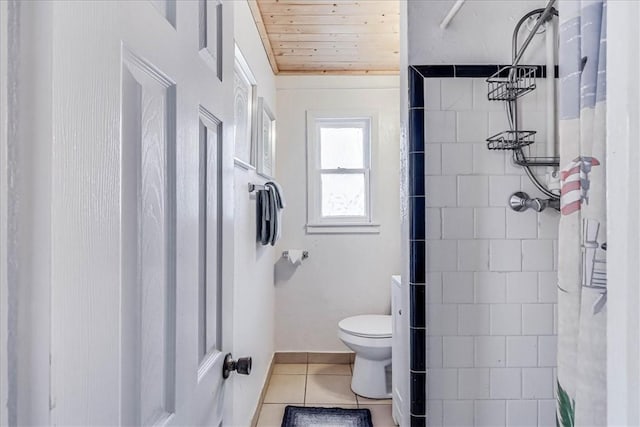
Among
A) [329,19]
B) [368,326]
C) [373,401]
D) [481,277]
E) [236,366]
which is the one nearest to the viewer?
[236,366]

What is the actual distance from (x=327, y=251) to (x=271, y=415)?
1262 millimetres

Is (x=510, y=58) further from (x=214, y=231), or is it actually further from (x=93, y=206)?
(x=93, y=206)

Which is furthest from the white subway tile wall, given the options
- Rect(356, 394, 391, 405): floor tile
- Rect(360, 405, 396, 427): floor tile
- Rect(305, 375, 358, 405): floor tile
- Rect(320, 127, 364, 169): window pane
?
Rect(320, 127, 364, 169): window pane

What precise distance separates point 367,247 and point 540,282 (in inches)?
64.8

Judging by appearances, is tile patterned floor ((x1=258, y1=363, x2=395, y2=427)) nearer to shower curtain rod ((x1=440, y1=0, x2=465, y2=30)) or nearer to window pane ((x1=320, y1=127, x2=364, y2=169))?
window pane ((x1=320, y1=127, x2=364, y2=169))

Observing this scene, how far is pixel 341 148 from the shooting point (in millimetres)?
3238

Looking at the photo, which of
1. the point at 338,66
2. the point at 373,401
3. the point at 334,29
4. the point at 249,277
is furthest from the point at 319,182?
the point at 373,401

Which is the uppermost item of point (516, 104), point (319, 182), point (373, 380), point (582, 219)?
point (516, 104)

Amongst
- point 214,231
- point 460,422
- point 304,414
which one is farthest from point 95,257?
point 304,414

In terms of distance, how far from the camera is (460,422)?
1583mm

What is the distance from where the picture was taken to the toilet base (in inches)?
98.0

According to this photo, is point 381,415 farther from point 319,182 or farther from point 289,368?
point 319,182
